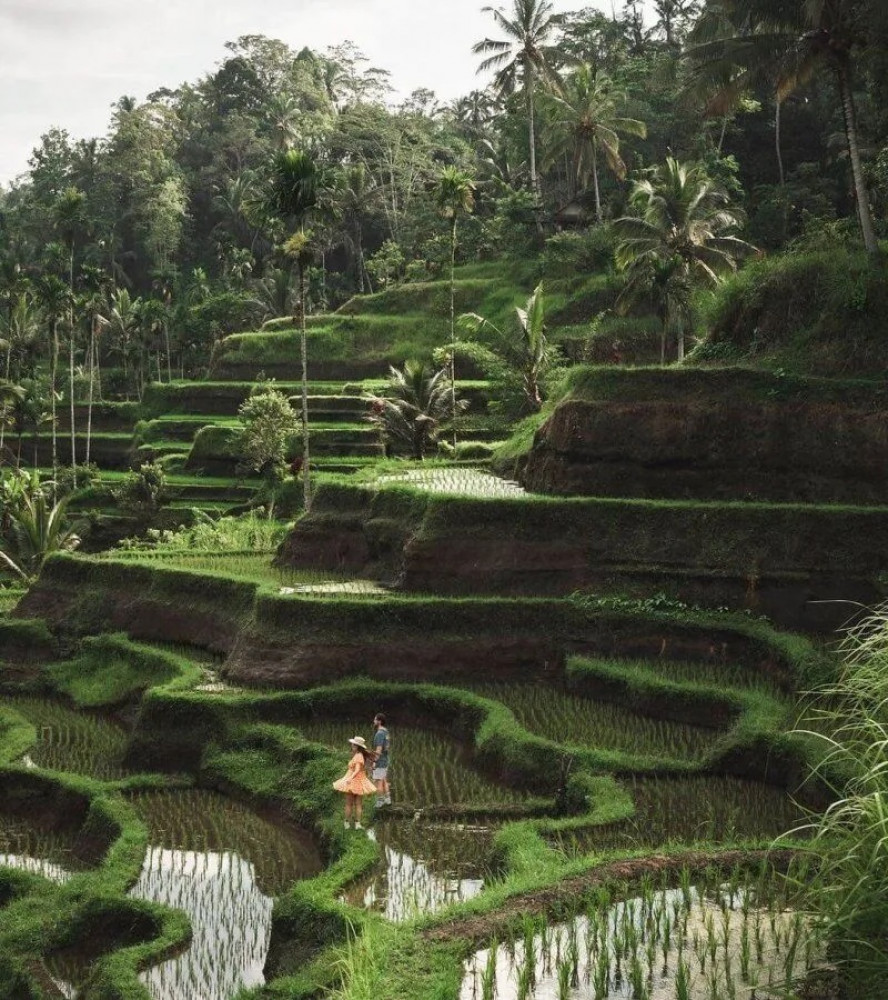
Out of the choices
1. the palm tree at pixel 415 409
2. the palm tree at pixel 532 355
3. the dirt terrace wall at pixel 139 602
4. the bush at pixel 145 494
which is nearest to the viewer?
the dirt terrace wall at pixel 139 602

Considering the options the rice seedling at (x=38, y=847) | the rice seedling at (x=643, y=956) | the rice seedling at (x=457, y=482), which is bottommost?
the rice seedling at (x=38, y=847)

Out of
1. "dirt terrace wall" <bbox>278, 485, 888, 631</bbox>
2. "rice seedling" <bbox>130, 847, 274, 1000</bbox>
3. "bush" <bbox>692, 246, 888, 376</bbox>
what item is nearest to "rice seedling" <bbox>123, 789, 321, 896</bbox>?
"rice seedling" <bbox>130, 847, 274, 1000</bbox>

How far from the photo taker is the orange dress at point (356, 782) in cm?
1326

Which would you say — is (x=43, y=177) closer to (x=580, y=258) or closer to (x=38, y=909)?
(x=580, y=258)

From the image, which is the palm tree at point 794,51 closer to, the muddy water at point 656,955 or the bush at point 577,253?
the muddy water at point 656,955

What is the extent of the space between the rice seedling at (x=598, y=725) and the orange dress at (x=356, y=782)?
10.3ft

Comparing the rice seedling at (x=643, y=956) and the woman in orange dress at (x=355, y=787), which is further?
the woman in orange dress at (x=355, y=787)

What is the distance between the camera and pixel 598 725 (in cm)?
1623

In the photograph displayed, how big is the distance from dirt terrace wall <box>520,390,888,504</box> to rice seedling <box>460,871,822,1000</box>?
38.0 feet

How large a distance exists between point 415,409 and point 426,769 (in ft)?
60.8

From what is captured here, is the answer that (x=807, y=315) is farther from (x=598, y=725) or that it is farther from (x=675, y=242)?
(x=675, y=242)

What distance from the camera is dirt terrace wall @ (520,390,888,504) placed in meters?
20.1

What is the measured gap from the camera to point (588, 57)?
194 ft

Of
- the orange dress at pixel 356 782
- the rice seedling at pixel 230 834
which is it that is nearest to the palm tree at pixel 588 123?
the rice seedling at pixel 230 834
